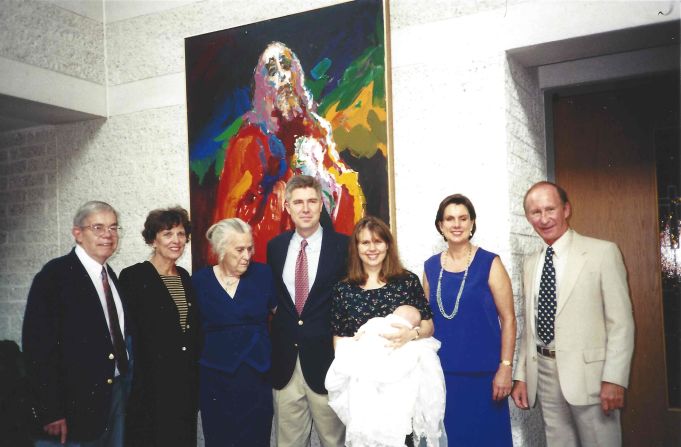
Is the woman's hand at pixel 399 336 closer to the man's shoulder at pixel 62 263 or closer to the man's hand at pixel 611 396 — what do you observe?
the man's hand at pixel 611 396

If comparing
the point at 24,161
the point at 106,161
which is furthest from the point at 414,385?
the point at 24,161

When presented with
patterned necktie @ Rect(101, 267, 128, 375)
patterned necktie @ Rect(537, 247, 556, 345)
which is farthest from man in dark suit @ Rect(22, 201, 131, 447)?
patterned necktie @ Rect(537, 247, 556, 345)

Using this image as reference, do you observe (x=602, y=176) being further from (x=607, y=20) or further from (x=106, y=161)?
(x=106, y=161)

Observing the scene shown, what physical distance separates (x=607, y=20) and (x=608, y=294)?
136cm

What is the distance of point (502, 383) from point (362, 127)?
1573 millimetres

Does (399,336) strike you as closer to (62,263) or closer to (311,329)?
(311,329)

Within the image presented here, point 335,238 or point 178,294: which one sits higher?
point 335,238

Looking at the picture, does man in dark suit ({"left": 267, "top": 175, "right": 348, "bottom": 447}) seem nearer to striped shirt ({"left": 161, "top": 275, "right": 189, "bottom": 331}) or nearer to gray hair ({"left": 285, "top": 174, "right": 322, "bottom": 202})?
gray hair ({"left": 285, "top": 174, "right": 322, "bottom": 202})

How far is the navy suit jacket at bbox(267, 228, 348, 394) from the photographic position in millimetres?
2732

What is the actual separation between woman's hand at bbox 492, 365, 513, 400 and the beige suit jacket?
0.22 meters

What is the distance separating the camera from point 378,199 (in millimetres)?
3314

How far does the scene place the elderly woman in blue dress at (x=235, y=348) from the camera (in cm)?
274

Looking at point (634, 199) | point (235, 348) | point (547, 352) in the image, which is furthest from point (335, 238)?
point (634, 199)

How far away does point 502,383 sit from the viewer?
8.58 ft
